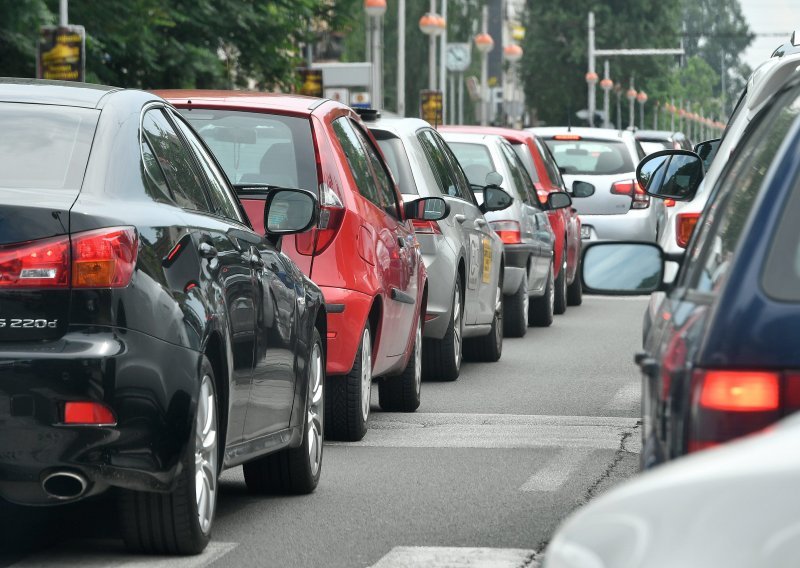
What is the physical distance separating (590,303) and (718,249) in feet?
57.9

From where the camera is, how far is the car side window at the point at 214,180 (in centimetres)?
691

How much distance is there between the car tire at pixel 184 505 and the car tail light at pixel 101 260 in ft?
1.42

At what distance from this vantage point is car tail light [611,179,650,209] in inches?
912

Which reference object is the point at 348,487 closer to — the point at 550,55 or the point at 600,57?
the point at 550,55

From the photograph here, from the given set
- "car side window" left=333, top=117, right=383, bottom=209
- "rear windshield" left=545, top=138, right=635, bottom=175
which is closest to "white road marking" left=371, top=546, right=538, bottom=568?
"car side window" left=333, top=117, right=383, bottom=209

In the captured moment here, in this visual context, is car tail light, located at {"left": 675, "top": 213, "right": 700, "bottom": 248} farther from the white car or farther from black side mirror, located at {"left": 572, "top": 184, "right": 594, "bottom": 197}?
black side mirror, located at {"left": 572, "top": 184, "right": 594, "bottom": 197}

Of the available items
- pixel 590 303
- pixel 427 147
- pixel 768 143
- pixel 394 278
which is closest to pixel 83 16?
pixel 590 303

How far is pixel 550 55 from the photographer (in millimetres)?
103875

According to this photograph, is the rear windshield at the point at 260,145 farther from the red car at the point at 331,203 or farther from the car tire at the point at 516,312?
the car tire at the point at 516,312

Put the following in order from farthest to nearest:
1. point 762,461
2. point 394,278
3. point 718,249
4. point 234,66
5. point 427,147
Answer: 1. point 234,66
2. point 427,147
3. point 394,278
4. point 718,249
5. point 762,461

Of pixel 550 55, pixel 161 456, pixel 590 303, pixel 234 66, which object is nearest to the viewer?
pixel 161 456

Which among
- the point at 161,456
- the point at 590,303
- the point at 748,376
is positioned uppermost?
the point at 748,376

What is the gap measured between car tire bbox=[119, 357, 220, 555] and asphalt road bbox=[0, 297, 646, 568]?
0.20 ft

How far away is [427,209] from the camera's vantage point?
10539mm
